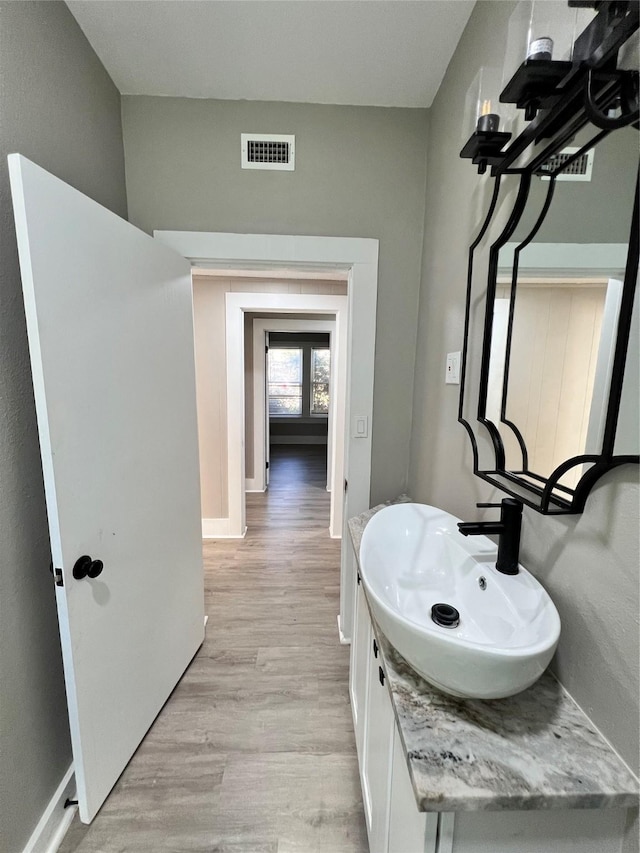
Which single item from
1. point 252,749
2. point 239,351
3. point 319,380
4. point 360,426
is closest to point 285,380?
point 319,380

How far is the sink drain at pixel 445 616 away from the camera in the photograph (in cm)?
84

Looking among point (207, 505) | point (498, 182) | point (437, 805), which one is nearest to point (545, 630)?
point (437, 805)

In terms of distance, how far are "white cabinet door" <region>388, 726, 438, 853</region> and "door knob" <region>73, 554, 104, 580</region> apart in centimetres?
97

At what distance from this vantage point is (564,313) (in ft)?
2.53

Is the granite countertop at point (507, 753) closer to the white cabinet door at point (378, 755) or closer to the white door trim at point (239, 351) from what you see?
the white cabinet door at point (378, 755)

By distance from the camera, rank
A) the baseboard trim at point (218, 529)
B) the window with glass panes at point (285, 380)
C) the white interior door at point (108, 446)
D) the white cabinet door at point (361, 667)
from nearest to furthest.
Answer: the white interior door at point (108, 446), the white cabinet door at point (361, 667), the baseboard trim at point (218, 529), the window with glass panes at point (285, 380)

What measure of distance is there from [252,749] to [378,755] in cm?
75

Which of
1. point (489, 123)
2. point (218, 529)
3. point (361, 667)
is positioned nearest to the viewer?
point (489, 123)

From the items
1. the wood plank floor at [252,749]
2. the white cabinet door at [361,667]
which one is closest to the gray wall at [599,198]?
the white cabinet door at [361,667]

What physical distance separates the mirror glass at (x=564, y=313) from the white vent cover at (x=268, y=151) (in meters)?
1.17

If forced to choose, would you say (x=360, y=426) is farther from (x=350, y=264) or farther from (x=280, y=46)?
(x=280, y=46)

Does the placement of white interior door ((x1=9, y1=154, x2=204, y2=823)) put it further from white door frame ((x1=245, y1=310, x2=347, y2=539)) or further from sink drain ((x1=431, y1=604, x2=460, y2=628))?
white door frame ((x1=245, y1=310, x2=347, y2=539))

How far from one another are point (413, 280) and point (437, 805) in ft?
5.83

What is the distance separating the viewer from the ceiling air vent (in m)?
0.71
